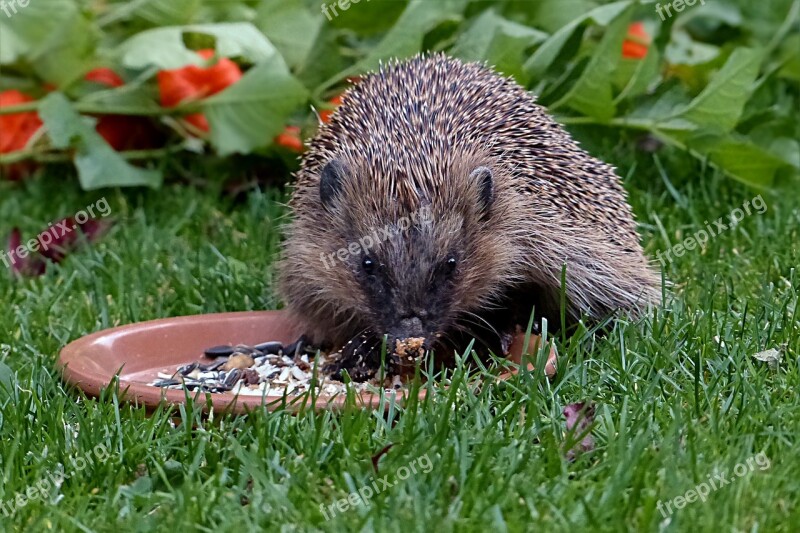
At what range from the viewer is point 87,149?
640cm

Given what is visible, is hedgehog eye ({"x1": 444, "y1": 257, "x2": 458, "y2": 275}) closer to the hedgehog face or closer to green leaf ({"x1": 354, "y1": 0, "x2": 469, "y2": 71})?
the hedgehog face

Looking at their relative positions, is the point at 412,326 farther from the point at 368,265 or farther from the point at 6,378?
the point at 6,378

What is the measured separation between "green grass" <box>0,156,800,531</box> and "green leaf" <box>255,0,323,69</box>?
2.63m

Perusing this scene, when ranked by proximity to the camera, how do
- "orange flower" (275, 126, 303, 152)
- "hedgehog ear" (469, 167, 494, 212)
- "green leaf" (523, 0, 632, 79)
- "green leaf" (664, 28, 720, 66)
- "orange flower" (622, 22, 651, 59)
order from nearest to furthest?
"hedgehog ear" (469, 167, 494, 212) → "green leaf" (523, 0, 632, 79) → "orange flower" (275, 126, 303, 152) → "orange flower" (622, 22, 651, 59) → "green leaf" (664, 28, 720, 66)

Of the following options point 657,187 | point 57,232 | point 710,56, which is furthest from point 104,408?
point 710,56

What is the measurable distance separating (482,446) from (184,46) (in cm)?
406

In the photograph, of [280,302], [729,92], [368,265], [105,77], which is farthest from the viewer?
[105,77]

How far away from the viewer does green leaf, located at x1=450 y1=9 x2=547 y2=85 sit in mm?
5789

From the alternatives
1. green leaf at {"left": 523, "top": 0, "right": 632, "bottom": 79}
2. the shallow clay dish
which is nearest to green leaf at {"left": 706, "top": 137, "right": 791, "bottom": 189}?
green leaf at {"left": 523, "top": 0, "right": 632, "bottom": 79}

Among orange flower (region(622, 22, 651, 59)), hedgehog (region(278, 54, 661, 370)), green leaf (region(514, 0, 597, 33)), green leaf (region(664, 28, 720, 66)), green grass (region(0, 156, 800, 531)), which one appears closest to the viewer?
green grass (region(0, 156, 800, 531))

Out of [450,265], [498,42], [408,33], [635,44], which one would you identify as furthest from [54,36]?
[450,265]

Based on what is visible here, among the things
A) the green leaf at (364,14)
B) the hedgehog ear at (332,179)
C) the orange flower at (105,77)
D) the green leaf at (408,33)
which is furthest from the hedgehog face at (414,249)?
the orange flower at (105,77)

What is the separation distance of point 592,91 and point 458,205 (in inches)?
76.3

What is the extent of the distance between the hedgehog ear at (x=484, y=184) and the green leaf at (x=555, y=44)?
6.17 feet
